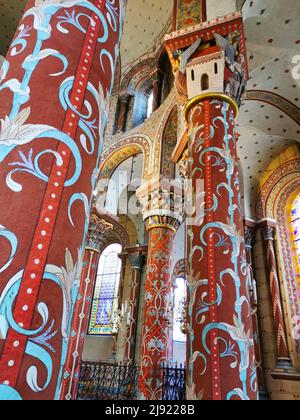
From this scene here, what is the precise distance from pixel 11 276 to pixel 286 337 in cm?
801

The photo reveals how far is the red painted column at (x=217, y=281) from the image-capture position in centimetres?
197

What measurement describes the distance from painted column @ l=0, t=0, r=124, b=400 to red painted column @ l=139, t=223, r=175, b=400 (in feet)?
17.6

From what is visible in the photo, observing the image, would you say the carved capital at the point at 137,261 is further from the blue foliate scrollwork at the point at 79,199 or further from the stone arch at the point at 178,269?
the blue foliate scrollwork at the point at 79,199

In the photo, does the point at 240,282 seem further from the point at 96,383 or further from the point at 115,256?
the point at 115,256

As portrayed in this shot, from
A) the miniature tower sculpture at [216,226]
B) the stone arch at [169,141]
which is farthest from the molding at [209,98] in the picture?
the stone arch at [169,141]

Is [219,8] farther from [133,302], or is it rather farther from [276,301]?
[133,302]

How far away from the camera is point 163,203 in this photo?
6.93 m

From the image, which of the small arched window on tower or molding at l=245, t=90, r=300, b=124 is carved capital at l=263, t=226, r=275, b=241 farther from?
the small arched window on tower

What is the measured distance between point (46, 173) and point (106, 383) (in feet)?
33.2

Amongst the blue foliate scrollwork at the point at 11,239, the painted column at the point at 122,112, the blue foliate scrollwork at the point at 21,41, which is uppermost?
the painted column at the point at 122,112

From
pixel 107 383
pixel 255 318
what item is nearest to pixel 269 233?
pixel 255 318

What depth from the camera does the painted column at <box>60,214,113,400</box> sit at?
627cm
